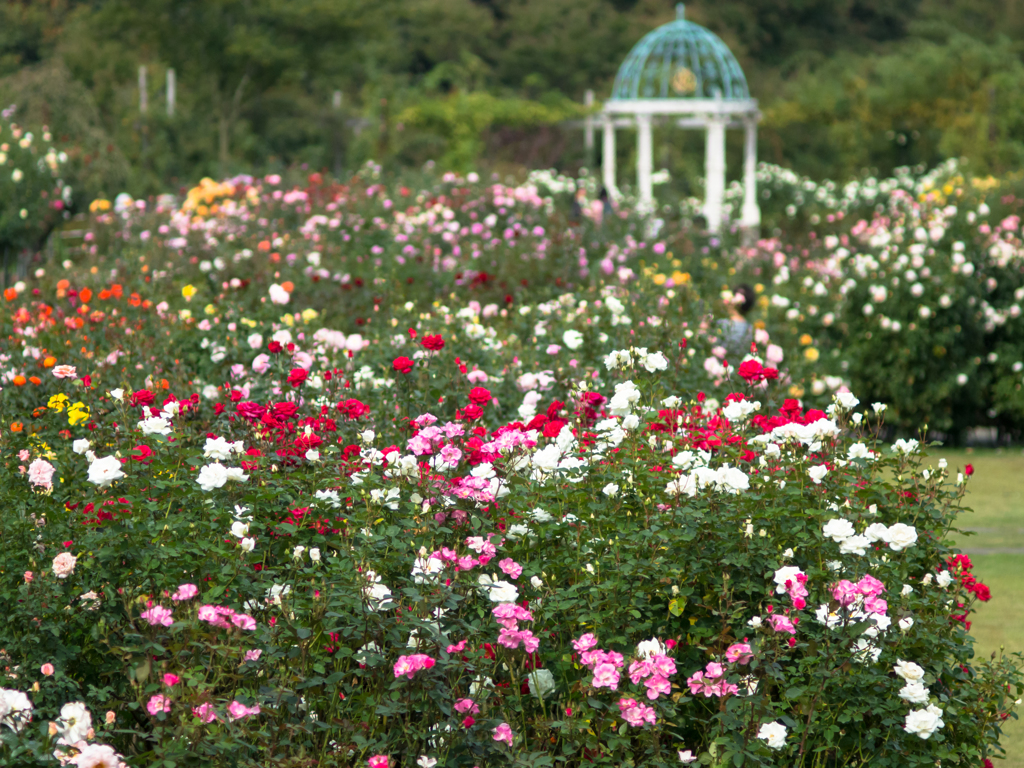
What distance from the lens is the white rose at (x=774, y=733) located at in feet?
8.39

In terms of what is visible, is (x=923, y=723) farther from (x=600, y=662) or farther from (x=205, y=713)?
(x=205, y=713)

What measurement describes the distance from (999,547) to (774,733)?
13.5 feet

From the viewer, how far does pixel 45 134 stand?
461 inches

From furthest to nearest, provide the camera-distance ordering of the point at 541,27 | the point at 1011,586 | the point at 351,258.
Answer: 1. the point at 541,27
2. the point at 351,258
3. the point at 1011,586

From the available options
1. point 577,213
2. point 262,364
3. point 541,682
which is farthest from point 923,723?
point 577,213

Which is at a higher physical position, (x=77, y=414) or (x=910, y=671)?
(x=77, y=414)

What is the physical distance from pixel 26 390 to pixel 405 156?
69.8 feet

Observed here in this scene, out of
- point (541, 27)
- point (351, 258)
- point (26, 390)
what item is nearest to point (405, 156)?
point (541, 27)

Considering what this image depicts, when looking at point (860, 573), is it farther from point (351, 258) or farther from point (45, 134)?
point (45, 134)

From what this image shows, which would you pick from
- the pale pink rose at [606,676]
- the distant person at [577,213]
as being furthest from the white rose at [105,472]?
the distant person at [577,213]

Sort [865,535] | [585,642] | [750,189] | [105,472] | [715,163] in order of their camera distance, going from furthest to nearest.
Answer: [715,163] < [750,189] < [865,535] < [105,472] < [585,642]

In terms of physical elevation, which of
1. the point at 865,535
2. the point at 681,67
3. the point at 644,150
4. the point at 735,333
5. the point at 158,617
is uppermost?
the point at 158,617

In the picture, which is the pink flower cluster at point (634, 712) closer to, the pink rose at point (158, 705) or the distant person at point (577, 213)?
the pink rose at point (158, 705)

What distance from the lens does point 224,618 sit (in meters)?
2.57
